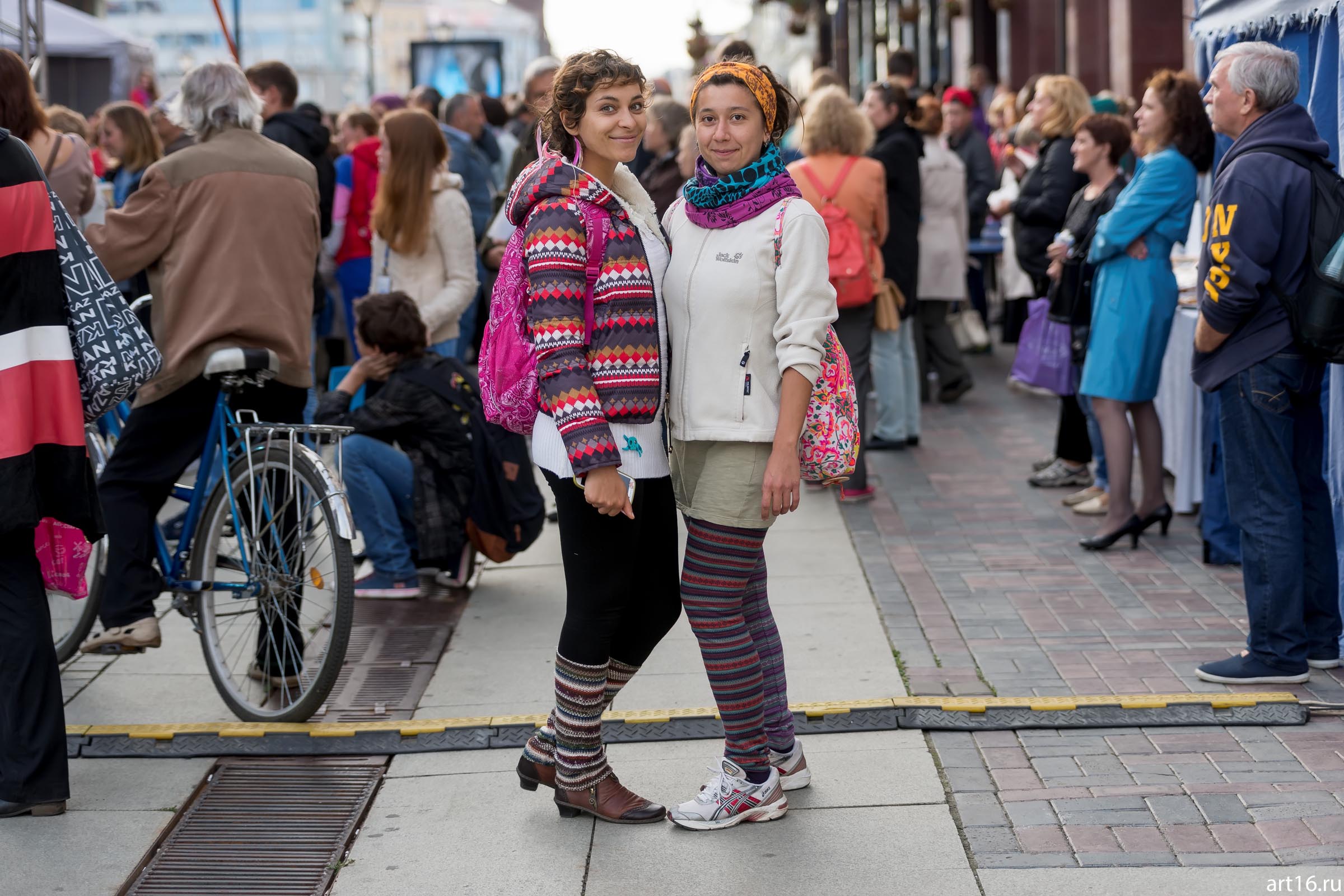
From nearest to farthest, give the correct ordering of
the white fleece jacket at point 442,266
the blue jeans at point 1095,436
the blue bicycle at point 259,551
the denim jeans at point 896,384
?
1. the blue bicycle at point 259,551
2. the white fleece jacket at point 442,266
3. the blue jeans at point 1095,436
4. the denim jeans at point 896,384

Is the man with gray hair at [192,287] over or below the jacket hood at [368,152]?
below

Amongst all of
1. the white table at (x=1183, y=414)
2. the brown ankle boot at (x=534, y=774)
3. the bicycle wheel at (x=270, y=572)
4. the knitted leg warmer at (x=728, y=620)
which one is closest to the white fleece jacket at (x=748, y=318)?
the knitted leg warmer at (x=728, y=620)

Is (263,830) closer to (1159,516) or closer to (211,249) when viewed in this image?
(211,249)

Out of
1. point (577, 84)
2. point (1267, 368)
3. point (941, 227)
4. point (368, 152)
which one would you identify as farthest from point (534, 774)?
point (941, 227)

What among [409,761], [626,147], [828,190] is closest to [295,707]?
[409,761]

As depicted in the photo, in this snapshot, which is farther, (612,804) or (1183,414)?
(1183,414)

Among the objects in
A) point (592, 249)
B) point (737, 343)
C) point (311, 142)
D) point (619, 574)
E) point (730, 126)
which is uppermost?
point (311, 142)

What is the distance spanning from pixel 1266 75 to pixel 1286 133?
202mm

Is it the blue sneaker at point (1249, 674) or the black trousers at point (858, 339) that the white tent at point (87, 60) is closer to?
the black trousers at point (858, 339)

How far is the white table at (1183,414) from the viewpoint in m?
6.97

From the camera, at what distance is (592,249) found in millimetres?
3523

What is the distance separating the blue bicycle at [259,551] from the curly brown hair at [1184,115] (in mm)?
3639

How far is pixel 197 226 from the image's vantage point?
16.0 ft

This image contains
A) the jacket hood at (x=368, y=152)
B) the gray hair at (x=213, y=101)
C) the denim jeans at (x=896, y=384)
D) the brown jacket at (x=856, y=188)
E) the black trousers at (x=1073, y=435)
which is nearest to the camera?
the gray hair at (x=213, y=101)
